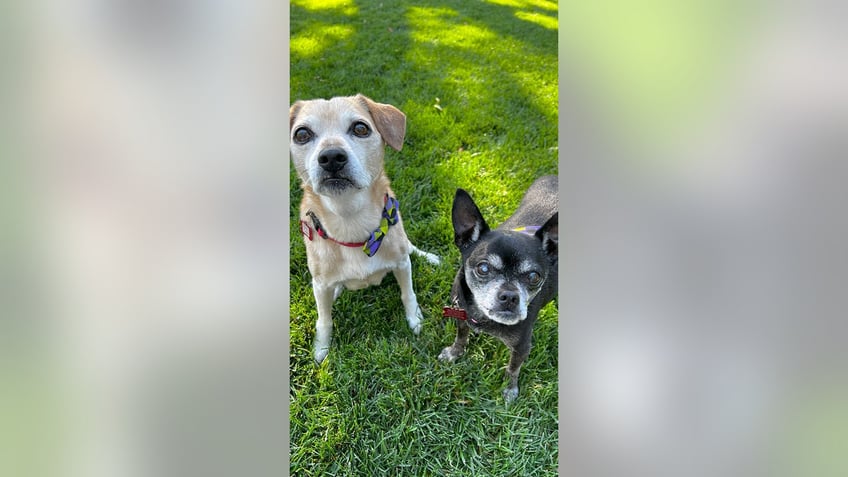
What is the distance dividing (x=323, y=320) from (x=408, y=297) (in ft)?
1.15

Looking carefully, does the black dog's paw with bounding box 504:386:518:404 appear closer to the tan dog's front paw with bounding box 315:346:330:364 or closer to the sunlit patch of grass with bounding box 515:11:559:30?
the tan dog's front paw with bounding box 315:346:330:364

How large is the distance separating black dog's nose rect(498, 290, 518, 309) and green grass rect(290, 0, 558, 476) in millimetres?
385

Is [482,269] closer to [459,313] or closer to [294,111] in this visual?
[459,313]

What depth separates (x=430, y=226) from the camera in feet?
6.39

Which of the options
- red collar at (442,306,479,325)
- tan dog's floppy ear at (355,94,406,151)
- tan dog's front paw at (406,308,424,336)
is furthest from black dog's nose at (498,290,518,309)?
tan dog's floppy ear at (355,94,406,151)

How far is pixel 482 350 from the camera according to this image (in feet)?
5.61

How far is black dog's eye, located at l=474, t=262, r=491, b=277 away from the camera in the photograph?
1.43 metres
